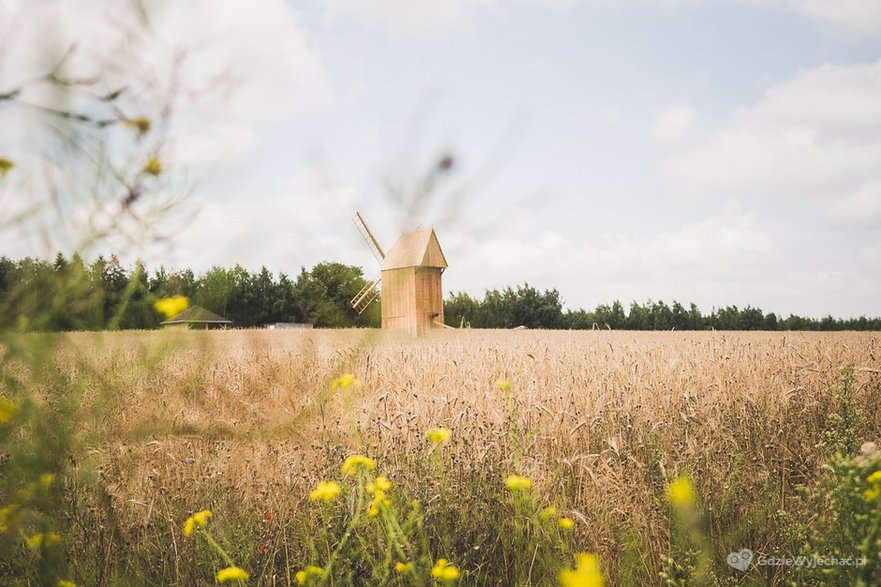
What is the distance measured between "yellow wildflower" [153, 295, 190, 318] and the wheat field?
84 millimetres

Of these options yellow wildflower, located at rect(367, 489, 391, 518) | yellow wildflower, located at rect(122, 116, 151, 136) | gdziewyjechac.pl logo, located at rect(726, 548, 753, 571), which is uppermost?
yellow wildflower, located at rect(122, 116, 151, 136)

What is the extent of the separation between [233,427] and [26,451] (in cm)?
60

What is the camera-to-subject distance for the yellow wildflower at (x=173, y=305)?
138 cm

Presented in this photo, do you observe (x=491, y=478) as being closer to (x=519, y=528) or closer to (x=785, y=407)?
(x=519, y=528)

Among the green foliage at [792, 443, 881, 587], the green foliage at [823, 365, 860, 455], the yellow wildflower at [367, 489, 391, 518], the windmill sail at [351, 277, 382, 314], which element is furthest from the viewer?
the green foliage at [823, 365, 860, 455]

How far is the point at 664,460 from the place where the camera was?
12.0ft

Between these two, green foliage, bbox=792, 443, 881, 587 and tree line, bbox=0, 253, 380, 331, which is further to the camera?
green foliage, bbox=792, 443, 881, 587

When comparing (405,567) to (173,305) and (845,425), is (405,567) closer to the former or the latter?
(173,305)

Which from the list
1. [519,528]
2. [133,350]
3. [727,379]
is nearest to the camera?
[133,350]

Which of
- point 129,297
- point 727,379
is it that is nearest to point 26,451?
point 129,297

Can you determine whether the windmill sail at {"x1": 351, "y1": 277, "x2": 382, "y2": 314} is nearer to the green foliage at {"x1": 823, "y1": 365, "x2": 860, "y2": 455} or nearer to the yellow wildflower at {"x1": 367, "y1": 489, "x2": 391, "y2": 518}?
the yellow wildflower at {"x1": 367, "y1": 489, "x2": 391, "y2": 518}

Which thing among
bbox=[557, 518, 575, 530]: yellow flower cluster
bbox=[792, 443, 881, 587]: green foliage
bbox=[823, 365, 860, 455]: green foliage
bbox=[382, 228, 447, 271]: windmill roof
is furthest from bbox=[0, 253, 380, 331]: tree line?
bbox=[823, 365, 860, 455]: green foliage

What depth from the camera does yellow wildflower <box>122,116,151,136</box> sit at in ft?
4.51

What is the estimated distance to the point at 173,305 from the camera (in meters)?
1.38
